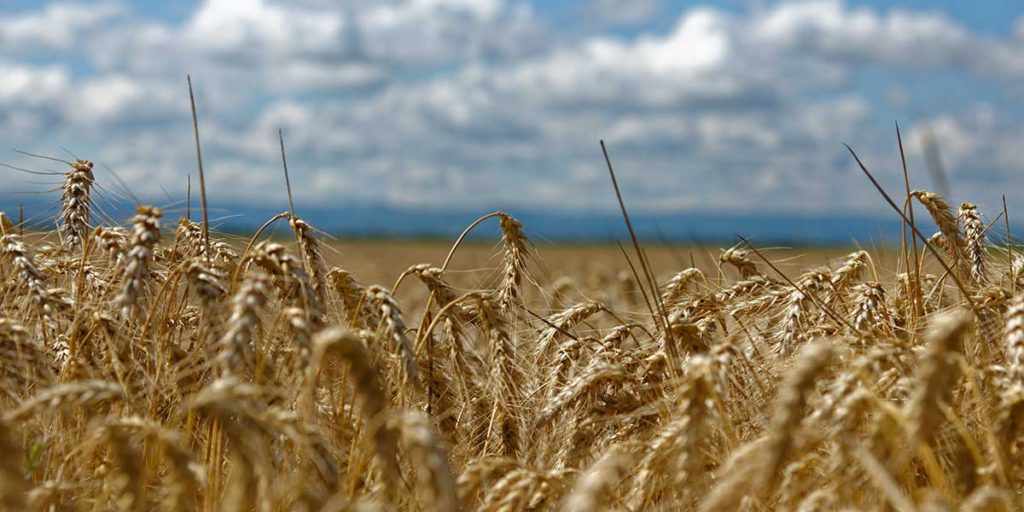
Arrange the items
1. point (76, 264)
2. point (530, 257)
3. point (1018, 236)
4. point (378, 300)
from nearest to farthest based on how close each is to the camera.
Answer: point (378, 300)
point (76, 264)
point (530, 257)
point (1018, 236)

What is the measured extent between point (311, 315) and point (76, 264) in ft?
4.86

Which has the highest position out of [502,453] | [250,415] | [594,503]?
[250,415]

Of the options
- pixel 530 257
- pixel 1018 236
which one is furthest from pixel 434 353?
pixel 1018 236

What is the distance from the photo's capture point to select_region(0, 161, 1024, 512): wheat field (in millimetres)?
2037

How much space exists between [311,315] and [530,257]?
1.51 metres

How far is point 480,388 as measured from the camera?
3715mm

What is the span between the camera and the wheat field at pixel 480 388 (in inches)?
80.2

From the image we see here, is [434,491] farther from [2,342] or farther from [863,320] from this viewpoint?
[863,320]

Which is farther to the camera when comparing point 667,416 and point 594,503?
point 667,416

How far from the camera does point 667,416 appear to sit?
310 cm

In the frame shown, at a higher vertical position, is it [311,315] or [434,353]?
[311,315]

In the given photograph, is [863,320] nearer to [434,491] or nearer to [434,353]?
[434,353]

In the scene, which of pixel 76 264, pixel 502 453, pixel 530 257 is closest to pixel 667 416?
pixel 502 453

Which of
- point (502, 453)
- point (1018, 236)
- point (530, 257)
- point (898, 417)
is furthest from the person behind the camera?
point (1018, 236)
